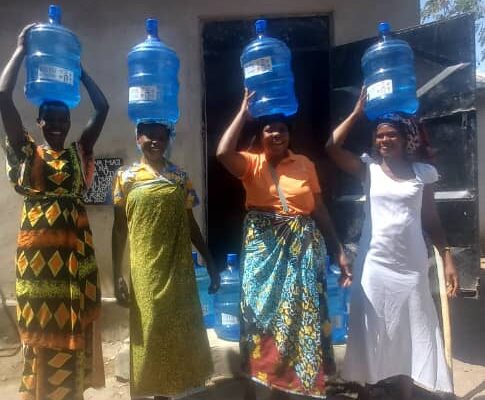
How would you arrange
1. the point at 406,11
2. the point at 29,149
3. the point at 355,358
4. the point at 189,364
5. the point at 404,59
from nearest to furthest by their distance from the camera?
the point at 29,149
the point at 189,364
the point at 355,358
the point at 404,59
the point at 406,11

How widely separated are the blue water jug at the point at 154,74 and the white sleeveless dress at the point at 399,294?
4.94 feet

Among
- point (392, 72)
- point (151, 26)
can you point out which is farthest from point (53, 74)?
point (392, 72)

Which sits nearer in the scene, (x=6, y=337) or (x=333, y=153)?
(x=333, y=153)

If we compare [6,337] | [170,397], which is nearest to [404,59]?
[170,397]

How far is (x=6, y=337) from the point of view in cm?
452

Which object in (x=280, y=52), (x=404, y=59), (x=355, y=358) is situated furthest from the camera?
(x=404, y=59)

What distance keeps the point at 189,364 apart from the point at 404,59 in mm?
2627

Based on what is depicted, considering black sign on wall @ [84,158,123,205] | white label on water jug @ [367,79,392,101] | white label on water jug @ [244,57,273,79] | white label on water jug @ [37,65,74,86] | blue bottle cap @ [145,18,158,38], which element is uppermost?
blue bottle cap @ [145,18,158,38]

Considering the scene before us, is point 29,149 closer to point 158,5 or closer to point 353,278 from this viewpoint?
point 353,278

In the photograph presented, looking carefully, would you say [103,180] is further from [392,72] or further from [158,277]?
[392,72]

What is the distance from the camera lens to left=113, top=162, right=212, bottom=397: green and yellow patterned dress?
8.57ft

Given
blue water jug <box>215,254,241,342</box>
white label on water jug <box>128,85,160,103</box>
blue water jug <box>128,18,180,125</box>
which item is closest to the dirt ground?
blue water jug <box>215,254,241,342</box>

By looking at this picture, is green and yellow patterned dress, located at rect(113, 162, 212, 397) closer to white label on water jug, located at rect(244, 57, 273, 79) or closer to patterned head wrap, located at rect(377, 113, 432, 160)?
white label on water jug, located at rect(244, 57, 273, 79)

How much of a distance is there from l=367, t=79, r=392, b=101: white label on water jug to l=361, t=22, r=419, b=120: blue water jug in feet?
0.51
